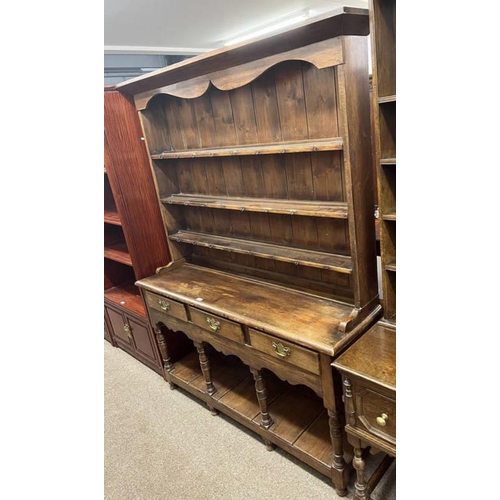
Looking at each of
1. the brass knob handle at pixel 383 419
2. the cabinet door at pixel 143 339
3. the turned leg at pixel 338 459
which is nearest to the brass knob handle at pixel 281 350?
the turned leg at pixel 338 459

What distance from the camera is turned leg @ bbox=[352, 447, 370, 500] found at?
1.51m

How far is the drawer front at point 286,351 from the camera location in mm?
1540

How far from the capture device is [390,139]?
4.42 ft

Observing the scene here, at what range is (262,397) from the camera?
1.91 metres

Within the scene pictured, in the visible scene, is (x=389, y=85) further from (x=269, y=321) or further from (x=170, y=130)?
(x=170, y=130)

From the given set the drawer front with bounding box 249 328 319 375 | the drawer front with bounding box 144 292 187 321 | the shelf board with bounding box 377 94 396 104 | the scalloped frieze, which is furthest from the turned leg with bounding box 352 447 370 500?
the scalloped frieze

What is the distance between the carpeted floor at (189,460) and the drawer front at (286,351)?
2.13ft

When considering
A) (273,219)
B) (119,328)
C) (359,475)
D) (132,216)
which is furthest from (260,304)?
(119,328)

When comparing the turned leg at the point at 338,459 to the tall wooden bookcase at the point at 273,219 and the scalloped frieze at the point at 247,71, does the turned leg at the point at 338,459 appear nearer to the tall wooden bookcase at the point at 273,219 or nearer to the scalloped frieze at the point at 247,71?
the tall wooden bookcase at the point at 273,219

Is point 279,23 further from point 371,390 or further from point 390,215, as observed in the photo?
point 371,390

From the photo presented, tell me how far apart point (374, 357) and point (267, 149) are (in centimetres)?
100

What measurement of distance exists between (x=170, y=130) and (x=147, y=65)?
4.16 meters

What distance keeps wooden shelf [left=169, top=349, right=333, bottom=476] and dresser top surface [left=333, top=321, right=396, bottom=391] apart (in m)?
0.66

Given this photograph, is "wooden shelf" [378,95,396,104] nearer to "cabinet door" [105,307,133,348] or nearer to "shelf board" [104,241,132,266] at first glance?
"shelf board" [104,241,132,266]
